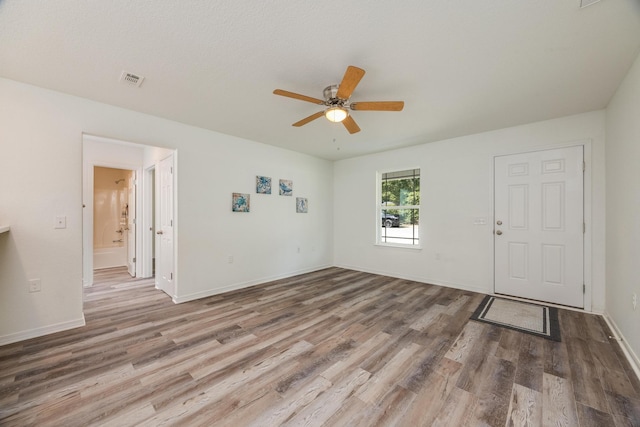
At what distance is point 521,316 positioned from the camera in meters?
3.03

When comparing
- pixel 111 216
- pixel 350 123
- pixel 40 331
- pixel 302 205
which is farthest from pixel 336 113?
pixel 111 216

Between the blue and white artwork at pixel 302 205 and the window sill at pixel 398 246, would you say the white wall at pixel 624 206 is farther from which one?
the blue and white artwork at pixel 302 205

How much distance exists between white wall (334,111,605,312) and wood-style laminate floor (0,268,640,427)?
1.05 m

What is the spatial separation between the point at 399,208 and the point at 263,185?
2.61 metres

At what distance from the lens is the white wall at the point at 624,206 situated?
209 centimetres

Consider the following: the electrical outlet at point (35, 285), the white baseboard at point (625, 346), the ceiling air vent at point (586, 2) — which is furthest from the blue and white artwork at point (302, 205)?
the white baseboard at point (625, 346)

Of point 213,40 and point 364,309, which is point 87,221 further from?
point 364,309

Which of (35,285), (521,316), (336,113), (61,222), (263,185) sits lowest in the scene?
(521,316)

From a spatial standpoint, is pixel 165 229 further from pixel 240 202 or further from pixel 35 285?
pixel 35 285

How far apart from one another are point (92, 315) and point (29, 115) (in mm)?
2201

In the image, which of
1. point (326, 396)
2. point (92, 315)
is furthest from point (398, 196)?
point (92, 315)

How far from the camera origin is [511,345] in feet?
7.78

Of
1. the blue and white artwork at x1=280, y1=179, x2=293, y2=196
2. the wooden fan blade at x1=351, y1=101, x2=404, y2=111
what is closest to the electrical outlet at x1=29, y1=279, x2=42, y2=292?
the blue and white artwork at x1=280, y1=179, x2=293, y2=196

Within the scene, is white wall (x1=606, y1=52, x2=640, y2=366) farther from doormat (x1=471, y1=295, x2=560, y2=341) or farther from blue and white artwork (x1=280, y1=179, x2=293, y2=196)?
blue and white artwork (x1=280, y1=179, x2=293, y2=196)
